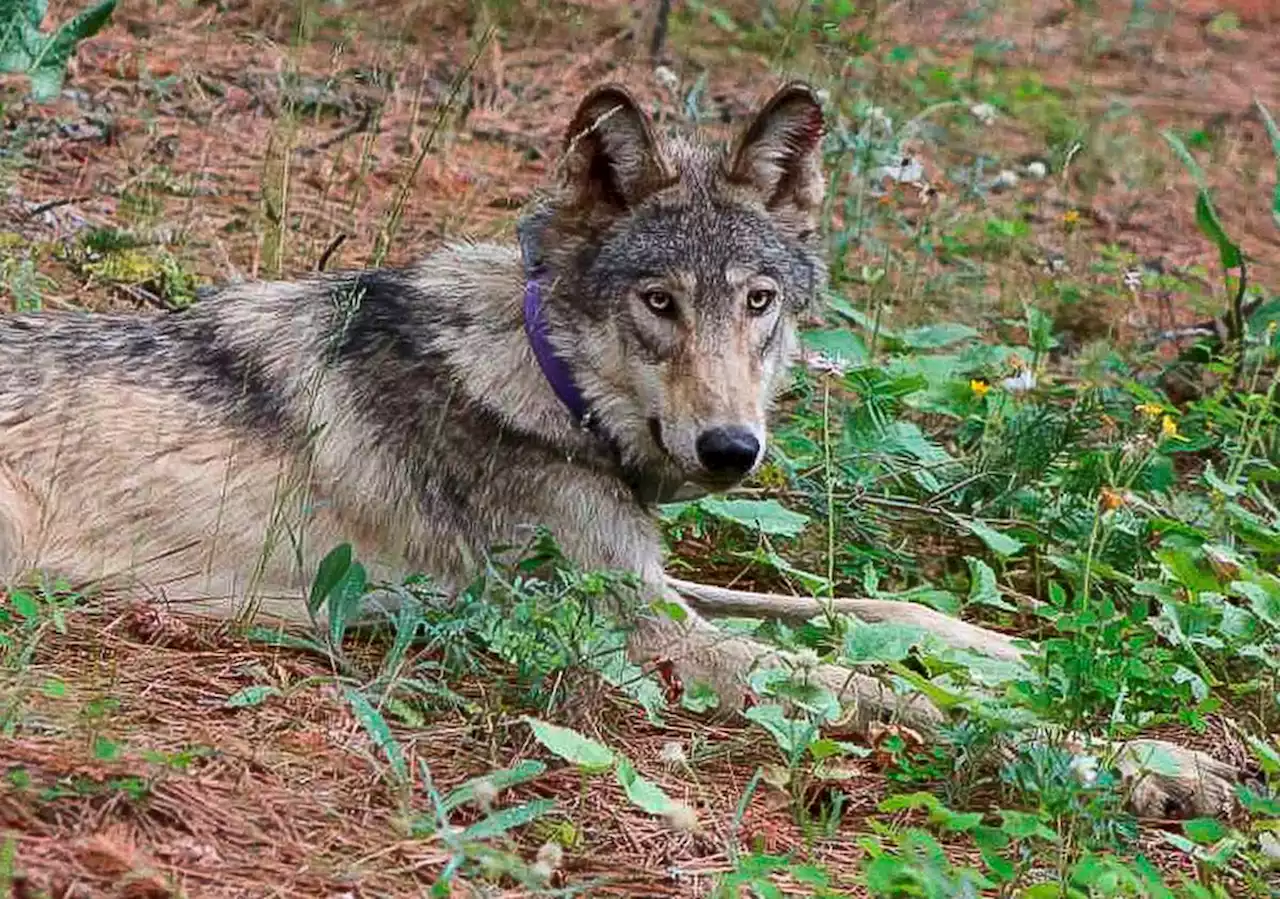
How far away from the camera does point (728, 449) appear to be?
4.42m

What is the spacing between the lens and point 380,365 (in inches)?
196

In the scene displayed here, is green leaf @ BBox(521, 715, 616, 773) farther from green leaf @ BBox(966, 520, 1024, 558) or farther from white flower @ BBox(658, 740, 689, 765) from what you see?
green leaf @ BBox(966, 520, 1024, 558)

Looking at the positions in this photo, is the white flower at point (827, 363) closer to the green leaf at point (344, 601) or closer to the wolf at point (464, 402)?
the wolf at point (464, 402)

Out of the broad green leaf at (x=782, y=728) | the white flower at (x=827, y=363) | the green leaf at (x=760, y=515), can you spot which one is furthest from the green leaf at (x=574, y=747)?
the white flower at (x=827, y=363)

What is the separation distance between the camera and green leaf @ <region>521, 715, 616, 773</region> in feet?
12.3

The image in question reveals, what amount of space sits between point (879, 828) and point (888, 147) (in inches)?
150

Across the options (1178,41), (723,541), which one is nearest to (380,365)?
(723,541)

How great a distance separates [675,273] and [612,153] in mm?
360

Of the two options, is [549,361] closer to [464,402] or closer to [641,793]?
[464,402]

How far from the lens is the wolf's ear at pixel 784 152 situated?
4.83m

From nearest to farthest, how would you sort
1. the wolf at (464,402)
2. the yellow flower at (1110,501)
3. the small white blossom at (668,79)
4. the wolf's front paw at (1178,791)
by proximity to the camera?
the yellow flower at (1110,501), the wolf's front paw at (1178,791), the wolf at (464,402), the small white blossom at (668,79)

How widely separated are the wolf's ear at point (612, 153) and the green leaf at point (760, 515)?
1.00m

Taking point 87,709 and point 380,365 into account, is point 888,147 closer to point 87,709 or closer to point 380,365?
point 380,365

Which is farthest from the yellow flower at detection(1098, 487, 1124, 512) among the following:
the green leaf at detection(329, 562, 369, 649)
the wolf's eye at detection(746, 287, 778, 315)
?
the green leaf at detection(329, 562, 369, 649)
